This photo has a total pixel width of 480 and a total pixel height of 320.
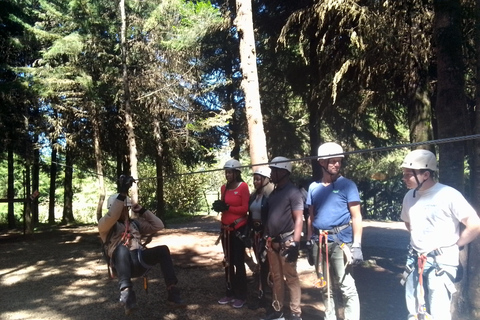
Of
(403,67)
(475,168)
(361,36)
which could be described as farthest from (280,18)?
(475,168)

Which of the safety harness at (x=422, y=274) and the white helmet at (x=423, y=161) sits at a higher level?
the white helmet at (x=423, y=161)

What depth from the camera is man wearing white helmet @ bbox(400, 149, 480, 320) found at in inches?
119

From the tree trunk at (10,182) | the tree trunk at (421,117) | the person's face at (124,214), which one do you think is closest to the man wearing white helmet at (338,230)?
the person's face at (124,214)

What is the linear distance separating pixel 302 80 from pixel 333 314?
7.52m

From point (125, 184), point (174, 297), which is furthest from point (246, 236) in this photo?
point (125, 184)

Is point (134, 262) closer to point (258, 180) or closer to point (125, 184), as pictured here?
point (125, 184)

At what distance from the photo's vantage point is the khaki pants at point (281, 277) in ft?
14.4

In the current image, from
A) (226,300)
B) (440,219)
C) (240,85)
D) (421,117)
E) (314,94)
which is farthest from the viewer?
(240,85)

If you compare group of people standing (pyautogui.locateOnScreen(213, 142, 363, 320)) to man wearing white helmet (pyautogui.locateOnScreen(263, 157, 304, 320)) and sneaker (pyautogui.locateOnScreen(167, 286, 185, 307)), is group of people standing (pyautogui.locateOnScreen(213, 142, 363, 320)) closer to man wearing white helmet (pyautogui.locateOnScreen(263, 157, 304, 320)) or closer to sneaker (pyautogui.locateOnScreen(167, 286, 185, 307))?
man wearing white helmet (pyautogui.locateOnScreen(263, 157, 304, 320))

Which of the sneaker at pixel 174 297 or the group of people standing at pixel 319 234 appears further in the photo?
the sneaker at pixel 174 297

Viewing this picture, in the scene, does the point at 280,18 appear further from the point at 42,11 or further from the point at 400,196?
the point at 400,196

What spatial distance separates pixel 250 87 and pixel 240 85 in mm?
3291

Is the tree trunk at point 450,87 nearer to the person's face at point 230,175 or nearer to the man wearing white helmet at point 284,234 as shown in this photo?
the man wearing white helmet at point 284,234

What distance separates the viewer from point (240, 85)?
1023cm
